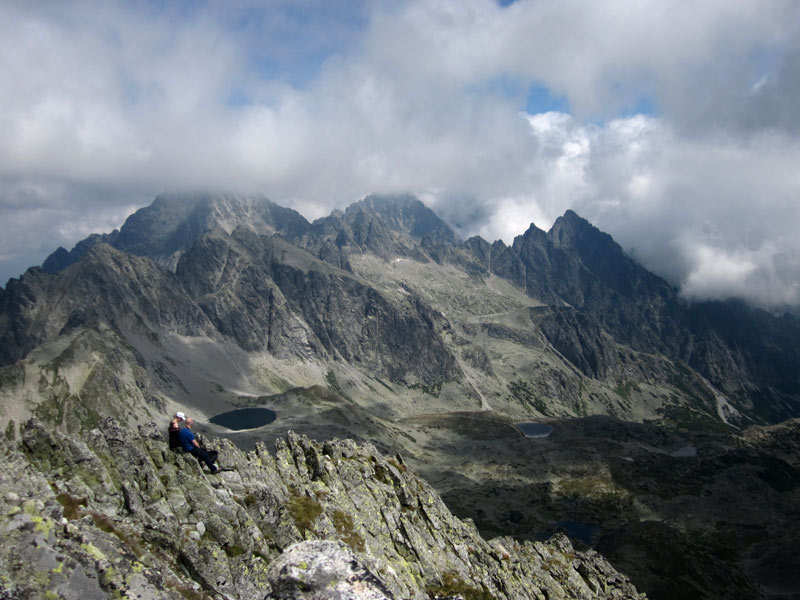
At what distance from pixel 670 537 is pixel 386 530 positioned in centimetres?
16349

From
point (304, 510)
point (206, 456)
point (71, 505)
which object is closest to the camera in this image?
point (71, 505)

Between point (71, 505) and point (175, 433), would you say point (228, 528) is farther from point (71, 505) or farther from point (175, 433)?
point (71, 505)

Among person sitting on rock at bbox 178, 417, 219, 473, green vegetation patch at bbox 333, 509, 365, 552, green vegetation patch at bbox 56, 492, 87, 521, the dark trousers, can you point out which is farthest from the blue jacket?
green vegetation patch at bbox 333, 509, 365, 552

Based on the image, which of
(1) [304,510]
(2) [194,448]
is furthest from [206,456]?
(1) [304,510]

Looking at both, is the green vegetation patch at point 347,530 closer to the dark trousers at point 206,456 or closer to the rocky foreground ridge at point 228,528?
the rocky foreground ridge at point 228,528

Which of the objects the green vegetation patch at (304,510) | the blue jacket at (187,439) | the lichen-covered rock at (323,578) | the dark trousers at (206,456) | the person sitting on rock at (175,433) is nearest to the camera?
the lichen-covered rock at (323,578)

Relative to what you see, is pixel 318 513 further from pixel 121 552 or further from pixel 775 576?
pixel 775 576

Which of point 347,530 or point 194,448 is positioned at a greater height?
point 194,448

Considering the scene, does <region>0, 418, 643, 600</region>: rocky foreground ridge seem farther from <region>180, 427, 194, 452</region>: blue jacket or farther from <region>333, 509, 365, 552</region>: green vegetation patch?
<region>180, 427, 194, 452</region>: blue jacket

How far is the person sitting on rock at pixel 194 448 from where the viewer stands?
109 feet

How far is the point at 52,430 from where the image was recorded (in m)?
34.3

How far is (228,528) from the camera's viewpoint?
1200 inches

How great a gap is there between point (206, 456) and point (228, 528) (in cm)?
599

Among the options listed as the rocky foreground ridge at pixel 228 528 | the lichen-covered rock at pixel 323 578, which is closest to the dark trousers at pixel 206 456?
the rocky foreground ridge at pixel 228 528
